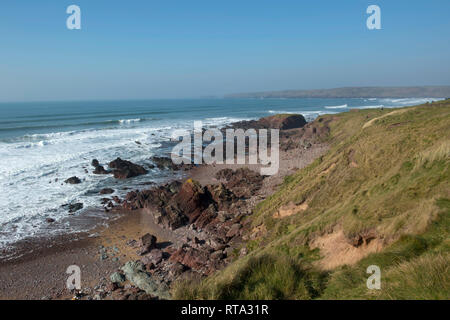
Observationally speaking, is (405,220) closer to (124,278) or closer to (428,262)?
(428,262)

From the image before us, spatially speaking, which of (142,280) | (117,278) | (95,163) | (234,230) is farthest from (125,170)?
(142,280)

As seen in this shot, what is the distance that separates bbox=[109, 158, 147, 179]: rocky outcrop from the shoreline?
26.5 ft

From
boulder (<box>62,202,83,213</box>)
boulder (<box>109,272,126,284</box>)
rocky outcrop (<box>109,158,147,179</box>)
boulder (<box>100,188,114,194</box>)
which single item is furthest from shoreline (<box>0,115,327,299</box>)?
rocky outcrop (<box>109,158,147,179</box>)

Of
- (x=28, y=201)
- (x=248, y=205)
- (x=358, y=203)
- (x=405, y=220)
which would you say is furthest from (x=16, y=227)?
(x=405, y=220)

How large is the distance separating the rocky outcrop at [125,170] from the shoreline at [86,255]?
8.06 metres

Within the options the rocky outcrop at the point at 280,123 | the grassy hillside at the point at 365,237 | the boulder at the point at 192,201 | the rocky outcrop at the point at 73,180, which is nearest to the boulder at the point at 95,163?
the rocky outcrop at the point at 73,180

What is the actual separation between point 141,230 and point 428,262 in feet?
47.4

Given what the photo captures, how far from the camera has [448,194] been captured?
21.3ft

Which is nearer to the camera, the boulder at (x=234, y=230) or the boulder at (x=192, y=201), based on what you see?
the boulder at (x=234, y=230)

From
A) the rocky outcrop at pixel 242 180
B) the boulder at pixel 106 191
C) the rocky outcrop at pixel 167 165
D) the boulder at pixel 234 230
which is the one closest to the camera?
the boulder at pixel 234 230

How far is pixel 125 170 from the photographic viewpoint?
87.1ft

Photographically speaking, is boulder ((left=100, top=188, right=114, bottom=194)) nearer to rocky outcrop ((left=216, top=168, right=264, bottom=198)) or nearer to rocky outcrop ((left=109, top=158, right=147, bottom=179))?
rocky outcrop ((left=109, top=158, right=147, bottom=179))

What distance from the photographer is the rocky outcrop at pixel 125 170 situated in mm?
26125

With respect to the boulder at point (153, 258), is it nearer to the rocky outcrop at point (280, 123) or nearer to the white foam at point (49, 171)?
the white foam at point (49, 171)
